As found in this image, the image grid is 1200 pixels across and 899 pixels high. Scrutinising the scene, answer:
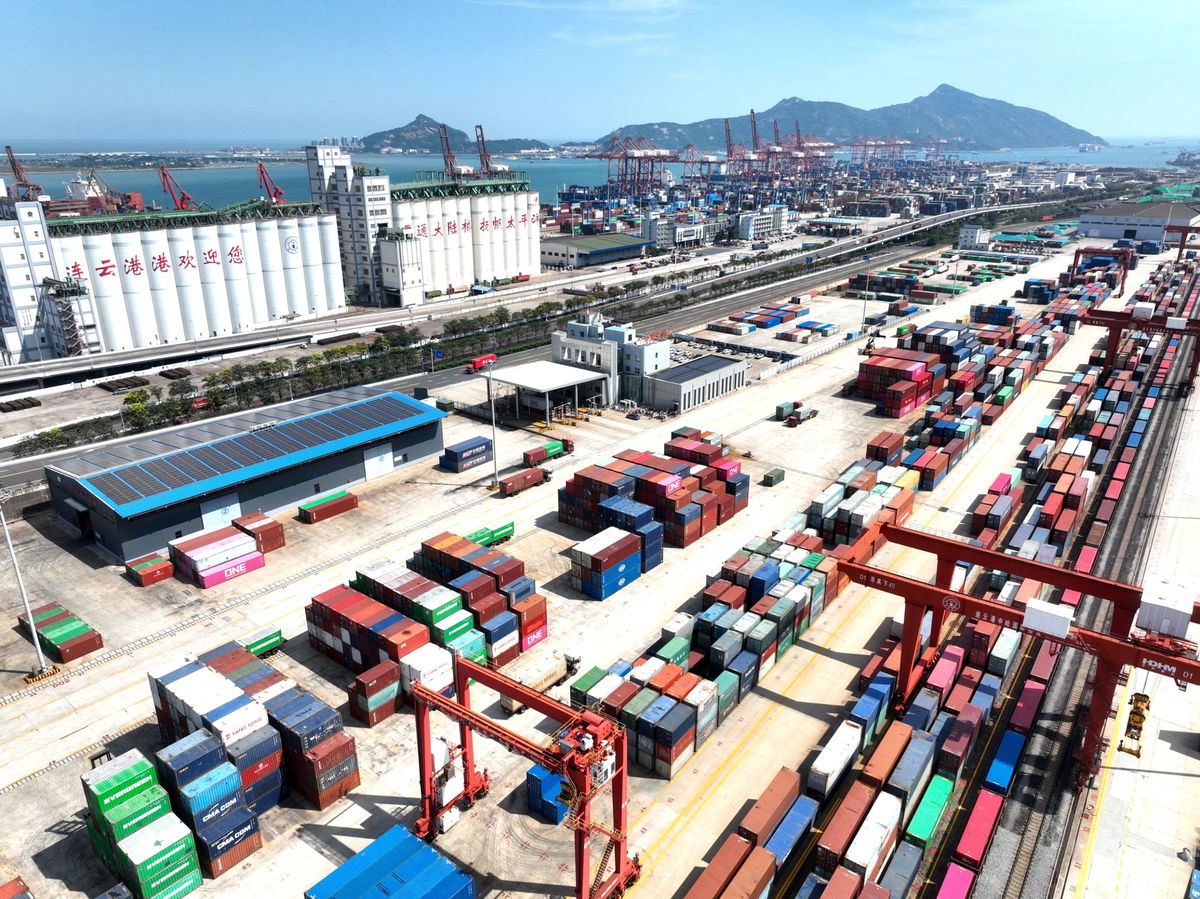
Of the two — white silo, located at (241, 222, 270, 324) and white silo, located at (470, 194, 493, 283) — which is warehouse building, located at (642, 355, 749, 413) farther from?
white silo, located at (470, 194, 493, 283)

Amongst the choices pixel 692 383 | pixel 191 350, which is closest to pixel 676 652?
pixel 692 383

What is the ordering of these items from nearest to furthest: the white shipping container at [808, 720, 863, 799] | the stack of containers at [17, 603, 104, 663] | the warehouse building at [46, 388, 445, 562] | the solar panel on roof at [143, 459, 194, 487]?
1. the white shipping container at [808, 720, 863, 799]
2. the stack of containers at [17, 603, 104, 663]
3. the warehouse building at [46, 388, 445, 562]
4. the solar panel on roof at [143, 459, 194, 487]

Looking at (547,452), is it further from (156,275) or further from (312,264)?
(312,264)

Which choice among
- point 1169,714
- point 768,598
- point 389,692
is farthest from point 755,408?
point 389,692

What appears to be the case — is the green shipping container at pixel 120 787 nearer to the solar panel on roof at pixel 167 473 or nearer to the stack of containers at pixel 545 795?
the stack of containers at pixel 545 795

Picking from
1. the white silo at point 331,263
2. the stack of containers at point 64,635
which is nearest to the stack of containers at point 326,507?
the stack of containers at point 64,635

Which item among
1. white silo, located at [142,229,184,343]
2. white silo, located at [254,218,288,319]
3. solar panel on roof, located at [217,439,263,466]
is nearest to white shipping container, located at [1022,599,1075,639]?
solar panel on roof, located at [217,439,263,466]
